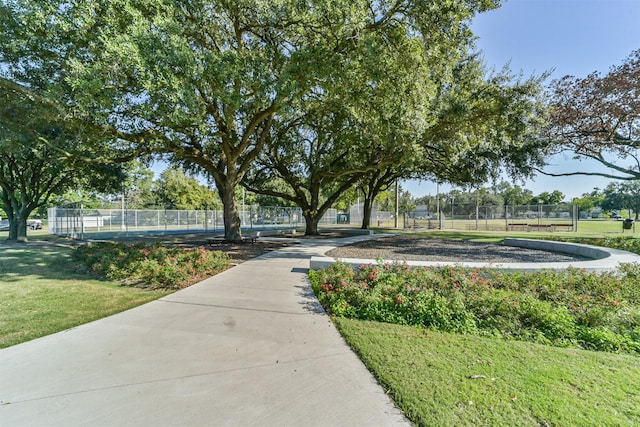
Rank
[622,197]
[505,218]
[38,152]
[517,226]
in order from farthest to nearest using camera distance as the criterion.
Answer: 1. [622,197]
2. [505,218]
3. [517,226]
4. [38,152]

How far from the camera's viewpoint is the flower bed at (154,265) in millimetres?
6961

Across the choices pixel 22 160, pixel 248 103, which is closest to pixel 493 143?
pixel 248 103

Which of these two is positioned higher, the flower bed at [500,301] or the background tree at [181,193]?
the background tree at [181,193]

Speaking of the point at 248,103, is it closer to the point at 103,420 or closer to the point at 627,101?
the point at 103,420

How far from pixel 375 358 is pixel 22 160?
21080mm

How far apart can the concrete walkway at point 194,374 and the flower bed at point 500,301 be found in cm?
117

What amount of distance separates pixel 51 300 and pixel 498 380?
24.4 ft

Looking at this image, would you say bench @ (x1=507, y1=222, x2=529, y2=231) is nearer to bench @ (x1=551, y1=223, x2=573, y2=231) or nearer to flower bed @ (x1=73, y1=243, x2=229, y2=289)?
bench @ (x1=551, y1=223, x2=573, y2=231)

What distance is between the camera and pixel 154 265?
23.8 feet

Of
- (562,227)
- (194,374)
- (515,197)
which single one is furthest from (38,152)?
(515,197)

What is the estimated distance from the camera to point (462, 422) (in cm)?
237

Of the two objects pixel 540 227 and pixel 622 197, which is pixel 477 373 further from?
pixel 622 197

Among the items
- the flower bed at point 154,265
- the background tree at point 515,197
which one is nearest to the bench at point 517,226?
the flower bed at point 154,265

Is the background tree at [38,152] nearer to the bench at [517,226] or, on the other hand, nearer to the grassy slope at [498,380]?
the grassy slope at [498,380]
